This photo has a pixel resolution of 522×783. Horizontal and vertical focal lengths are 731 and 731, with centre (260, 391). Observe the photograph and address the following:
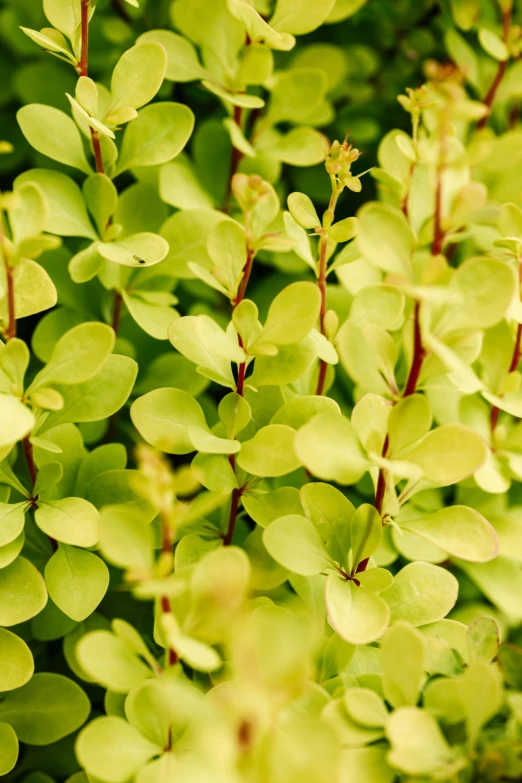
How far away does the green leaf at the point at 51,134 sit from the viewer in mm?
642

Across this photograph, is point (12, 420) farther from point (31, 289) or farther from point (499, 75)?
point (499, 75)

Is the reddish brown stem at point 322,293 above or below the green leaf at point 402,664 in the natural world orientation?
above

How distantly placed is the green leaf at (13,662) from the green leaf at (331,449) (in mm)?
257

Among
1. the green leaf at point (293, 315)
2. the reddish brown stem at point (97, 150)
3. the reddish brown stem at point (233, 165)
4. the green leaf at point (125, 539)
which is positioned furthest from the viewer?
the reddish brown stem at point (233, 165)

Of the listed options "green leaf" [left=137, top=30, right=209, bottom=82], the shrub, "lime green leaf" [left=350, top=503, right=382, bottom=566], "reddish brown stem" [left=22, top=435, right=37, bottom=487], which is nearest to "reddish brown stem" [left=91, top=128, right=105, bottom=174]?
the shrub

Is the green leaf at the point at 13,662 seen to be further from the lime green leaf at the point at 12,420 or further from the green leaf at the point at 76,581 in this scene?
the lime green leaf at the point at 12,420

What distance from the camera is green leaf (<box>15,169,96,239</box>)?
2.08ft

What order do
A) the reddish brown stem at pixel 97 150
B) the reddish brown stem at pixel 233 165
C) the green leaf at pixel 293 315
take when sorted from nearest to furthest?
the green leaf at pixel 293 315 < the reddish brown stem at pixel 97 150 < the reddish brown stem at pixel 233 165

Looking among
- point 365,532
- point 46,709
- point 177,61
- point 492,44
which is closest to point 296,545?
point 365,532

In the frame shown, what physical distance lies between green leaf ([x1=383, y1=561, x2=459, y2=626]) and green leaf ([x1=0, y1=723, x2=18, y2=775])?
292mm

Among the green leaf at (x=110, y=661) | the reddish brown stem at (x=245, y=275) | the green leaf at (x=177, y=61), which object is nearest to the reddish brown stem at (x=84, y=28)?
the green leaf at (x=177, y=61)

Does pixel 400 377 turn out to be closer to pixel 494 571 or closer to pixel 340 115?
pixel 494 571

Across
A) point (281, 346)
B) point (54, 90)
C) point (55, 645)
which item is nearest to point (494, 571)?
point (281, 346)

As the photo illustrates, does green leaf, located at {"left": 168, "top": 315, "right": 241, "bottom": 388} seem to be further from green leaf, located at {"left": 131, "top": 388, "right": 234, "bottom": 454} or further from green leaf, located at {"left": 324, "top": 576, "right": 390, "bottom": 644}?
green leaf, located at {"left": 324, "top": 576, "right": 390, "bottom": 644}
